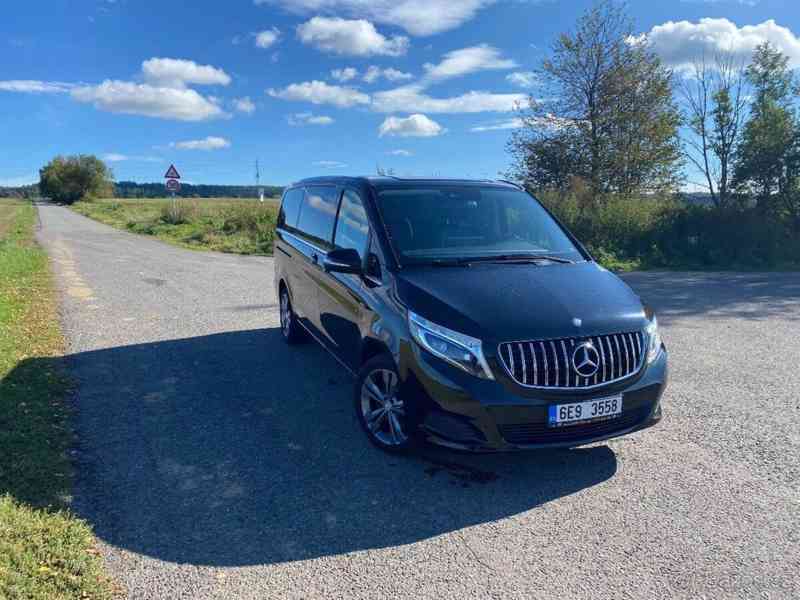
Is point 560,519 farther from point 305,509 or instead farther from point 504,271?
point 504,271

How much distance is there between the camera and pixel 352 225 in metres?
4.97

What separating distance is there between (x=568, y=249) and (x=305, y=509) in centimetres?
290

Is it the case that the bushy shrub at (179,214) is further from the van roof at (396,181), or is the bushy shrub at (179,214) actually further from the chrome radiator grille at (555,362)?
the chrome radiator grille at (555,362)

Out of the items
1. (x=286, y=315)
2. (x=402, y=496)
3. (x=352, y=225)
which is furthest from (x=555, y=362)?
(x=286, y=315)

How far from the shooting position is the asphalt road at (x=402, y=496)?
279 cm

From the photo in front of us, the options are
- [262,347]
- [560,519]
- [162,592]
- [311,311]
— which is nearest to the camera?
[162,592]

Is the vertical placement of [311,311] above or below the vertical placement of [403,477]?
above

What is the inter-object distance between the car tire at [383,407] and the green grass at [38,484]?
1.82 meters

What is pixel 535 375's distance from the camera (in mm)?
3443

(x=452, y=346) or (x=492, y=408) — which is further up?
(x=452, y=346)

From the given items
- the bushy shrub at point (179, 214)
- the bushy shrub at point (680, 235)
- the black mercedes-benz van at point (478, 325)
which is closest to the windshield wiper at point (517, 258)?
the black mercedes-benz van at point (478, 325)

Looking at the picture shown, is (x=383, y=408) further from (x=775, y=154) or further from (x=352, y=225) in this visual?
(x=775, y=154)

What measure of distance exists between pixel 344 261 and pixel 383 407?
1145 millimetres

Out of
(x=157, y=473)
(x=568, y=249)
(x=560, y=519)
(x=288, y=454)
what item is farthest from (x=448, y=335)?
(x=157, y=473)
